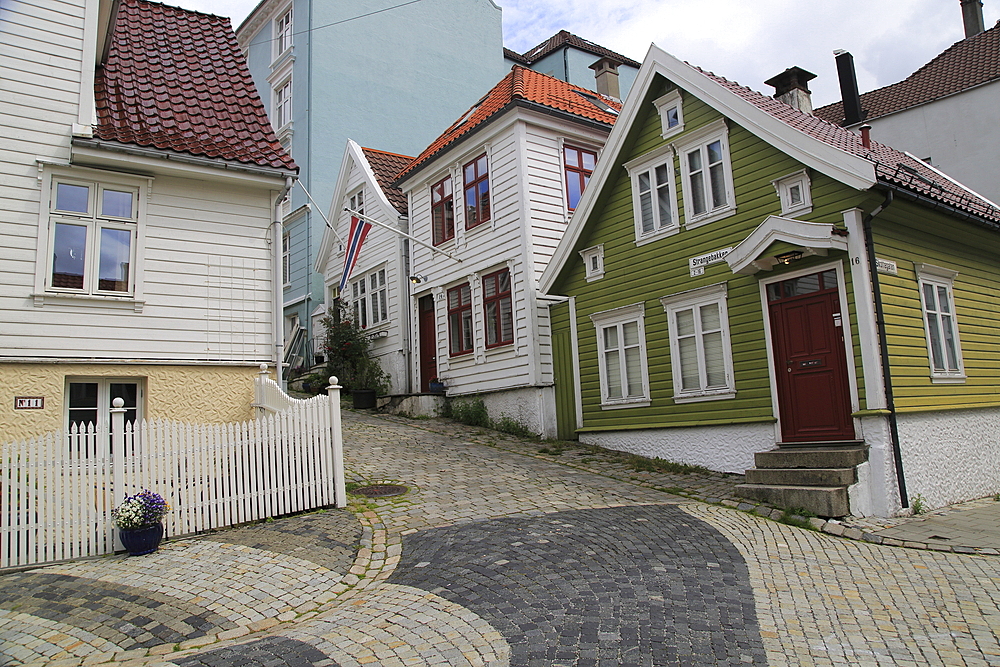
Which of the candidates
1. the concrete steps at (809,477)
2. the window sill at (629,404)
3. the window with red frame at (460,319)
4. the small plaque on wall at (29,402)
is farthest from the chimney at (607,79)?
the small plaque on wall at (29,402)

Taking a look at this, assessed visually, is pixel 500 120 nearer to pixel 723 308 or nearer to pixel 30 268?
pixel 723 308

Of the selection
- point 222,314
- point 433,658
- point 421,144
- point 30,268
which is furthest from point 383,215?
point 433,658

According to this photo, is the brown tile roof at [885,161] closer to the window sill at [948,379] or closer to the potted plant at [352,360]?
the window sill at [948,379]

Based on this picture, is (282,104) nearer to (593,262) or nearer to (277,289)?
(593,262)

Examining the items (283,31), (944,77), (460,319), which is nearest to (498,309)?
(460,319)

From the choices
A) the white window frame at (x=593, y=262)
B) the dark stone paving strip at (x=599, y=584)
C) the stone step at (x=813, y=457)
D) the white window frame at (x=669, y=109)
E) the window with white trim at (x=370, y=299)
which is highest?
the white window frame at (x=669, y=109)

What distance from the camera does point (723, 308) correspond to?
1200 centimetres

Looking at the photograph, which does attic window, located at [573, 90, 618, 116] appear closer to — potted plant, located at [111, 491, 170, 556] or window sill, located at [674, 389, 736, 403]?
window sill, located at [674, 389, 736, 403]

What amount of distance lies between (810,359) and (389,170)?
16.4 m

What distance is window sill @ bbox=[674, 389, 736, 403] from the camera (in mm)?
11800

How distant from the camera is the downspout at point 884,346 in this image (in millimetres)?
9602

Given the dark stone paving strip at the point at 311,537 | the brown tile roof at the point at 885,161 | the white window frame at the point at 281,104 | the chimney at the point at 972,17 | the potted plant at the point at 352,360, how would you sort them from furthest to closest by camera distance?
the white window frame at the point at 281,104
the chimney at the point at 972,17
the potted plant at the point at 352,360
the brown tile roof at the point at 885,161
the dark stone paving strip at the point at 311,537

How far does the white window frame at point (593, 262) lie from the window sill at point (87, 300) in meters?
8.27

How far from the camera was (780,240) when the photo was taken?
1046 cm
